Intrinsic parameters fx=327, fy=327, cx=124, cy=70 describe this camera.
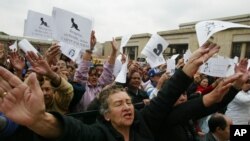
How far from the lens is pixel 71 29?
4.20m

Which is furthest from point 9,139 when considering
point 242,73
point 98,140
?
point 242,73

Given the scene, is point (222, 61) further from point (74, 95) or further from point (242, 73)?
point (74, 95)

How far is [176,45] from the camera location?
101ft

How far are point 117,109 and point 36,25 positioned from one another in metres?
3.32

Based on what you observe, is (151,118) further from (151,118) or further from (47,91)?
(47,91)

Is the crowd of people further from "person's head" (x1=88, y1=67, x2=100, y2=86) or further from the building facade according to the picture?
the building facade

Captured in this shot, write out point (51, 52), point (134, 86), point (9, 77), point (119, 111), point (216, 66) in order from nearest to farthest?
point (9, 77) < point (119, 111) < point (51, 52) < point (134, 86) < point (216, 66)

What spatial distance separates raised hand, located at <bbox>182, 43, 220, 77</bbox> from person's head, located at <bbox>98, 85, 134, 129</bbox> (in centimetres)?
54

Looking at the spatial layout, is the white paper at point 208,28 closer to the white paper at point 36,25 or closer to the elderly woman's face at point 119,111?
the elderly woman's face at point 119,111

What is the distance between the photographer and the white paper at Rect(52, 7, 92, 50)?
411 cm

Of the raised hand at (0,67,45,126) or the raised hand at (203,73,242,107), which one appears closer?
the raised hand at (0,67,45,126)

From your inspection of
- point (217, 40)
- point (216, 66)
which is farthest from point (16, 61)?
point (217, 40)

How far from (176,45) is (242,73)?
28035mm

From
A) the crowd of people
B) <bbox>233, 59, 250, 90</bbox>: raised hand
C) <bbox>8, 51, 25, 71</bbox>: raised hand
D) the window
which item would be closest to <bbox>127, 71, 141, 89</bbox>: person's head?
the crowd of people
